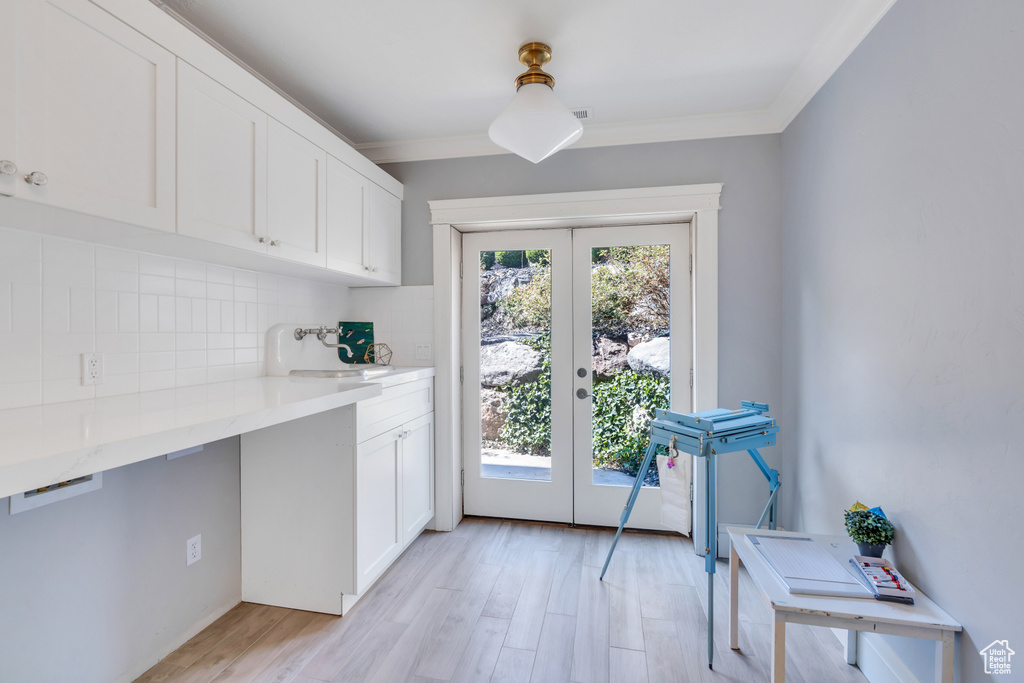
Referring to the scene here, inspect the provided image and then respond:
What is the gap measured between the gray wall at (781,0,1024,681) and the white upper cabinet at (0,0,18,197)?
2.32 m

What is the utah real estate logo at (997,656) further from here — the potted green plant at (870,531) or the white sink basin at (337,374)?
the white sink basin at (337,374)

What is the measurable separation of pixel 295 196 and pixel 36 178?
3.25ft

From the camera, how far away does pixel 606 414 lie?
114 inches

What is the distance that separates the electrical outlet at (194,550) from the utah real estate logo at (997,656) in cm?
259

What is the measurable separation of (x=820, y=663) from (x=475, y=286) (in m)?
2.49

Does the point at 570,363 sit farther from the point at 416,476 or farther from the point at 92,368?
the point at 92,368

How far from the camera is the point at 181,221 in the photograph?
145cm

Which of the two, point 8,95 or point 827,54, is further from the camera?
point 827,54

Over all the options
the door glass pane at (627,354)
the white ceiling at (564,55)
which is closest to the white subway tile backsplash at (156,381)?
the white ceiling at (564,55)

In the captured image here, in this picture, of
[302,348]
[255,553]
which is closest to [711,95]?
[302,348]

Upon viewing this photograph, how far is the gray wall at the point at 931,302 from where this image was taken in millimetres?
1122

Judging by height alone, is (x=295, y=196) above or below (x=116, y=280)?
above

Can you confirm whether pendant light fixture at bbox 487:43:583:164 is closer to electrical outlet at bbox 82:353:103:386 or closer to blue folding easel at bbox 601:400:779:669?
blue folding easel at bbox 601:400:779:669

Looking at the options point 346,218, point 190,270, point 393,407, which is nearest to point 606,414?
point 393,407
